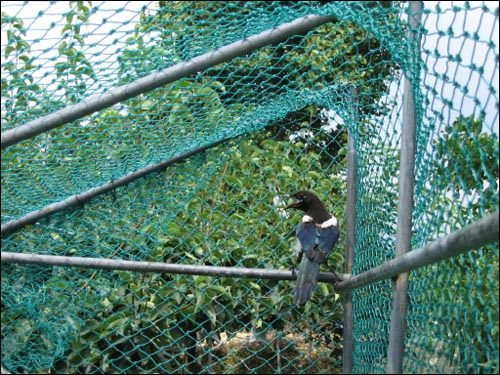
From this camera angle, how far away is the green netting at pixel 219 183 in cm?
208

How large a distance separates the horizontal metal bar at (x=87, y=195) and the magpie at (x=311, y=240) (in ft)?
1.84

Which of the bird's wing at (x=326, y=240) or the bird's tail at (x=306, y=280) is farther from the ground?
the bird's wing at (x=326, y=240)

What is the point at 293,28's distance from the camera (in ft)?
7.39

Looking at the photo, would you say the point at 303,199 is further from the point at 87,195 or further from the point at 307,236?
the point at 87,195

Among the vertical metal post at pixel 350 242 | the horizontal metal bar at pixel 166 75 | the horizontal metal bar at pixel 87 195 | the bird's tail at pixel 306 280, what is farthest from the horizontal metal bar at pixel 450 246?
the horizontal metal bar at pixel 87 195

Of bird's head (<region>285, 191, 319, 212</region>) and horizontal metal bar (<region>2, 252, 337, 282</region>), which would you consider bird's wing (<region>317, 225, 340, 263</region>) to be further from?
bird's head (<region>285, 191, 319, 212</region>)

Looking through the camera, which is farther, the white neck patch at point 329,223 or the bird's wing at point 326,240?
the white neck patch at point 329,223

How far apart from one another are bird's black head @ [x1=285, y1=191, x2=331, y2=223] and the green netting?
0.24m

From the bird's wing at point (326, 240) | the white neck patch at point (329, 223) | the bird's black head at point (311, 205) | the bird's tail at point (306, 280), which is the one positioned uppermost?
the bird's black head at point (311, 205)

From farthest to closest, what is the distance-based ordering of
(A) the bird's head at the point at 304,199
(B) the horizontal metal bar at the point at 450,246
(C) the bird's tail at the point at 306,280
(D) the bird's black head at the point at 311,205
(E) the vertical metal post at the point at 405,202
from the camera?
(A) the bird's head at the point at 304,199 < (D) the bird's black head at the point at 311,205 < (C) the bird's tail at the point at 306,280 < (E) the vertical metal post at the point at 405,202 < (B) the horizontal metal bar at the point at 450,246

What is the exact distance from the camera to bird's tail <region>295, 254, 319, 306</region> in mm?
3172

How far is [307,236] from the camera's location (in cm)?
344

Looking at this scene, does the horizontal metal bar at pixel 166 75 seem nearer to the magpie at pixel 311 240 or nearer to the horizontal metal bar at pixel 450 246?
the horizontal metal bar at pixel 450 246

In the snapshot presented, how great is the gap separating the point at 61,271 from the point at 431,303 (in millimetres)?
2092
